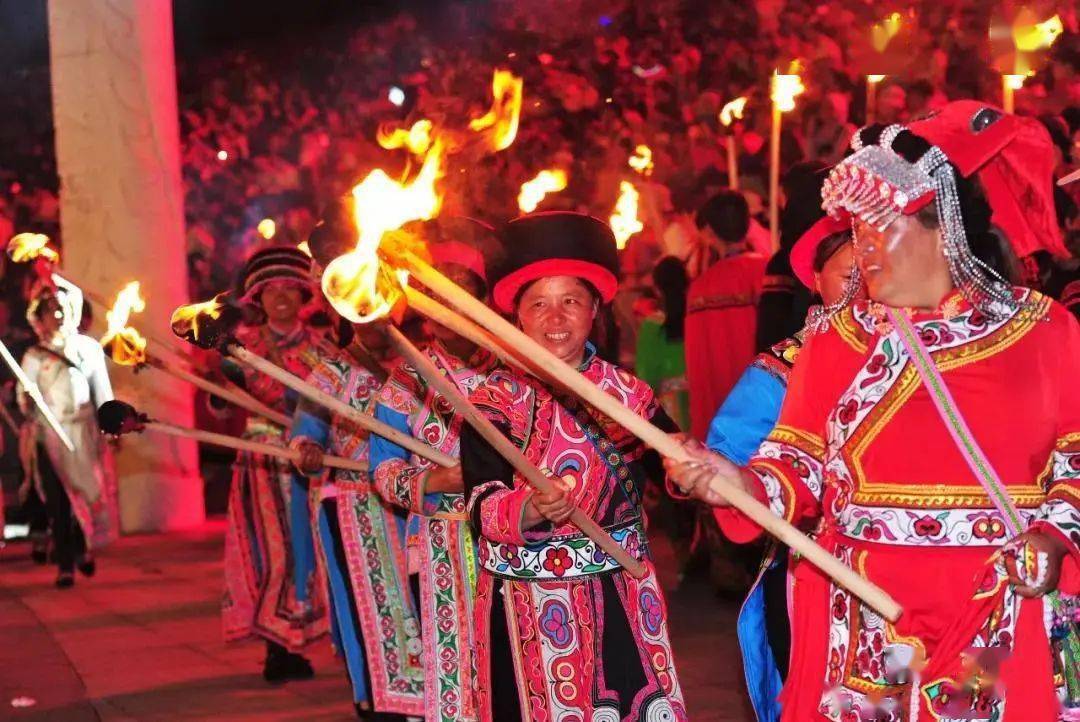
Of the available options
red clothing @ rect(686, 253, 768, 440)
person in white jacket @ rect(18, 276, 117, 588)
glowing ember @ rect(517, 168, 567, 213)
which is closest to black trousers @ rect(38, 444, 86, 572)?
person in white jacket @ rect(18, 276, 117, 588)

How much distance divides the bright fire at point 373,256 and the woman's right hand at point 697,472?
0.63 meters

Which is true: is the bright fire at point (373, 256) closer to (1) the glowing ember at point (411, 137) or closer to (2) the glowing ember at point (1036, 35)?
(1) the glowing ember at point (411, 137)

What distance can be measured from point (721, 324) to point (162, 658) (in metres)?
3.47

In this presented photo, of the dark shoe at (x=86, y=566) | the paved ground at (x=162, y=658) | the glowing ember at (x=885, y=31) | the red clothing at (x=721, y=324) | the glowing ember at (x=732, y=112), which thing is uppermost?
the glowing ember at (x=885, y=31)

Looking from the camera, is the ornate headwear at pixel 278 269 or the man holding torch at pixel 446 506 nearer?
the man holding torch at pixel 446 506

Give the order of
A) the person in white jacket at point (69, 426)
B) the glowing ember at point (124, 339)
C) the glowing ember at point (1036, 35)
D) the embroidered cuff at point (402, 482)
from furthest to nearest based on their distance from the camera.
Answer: the person in white jacket at point (69, 426) < the glowing ember at point (1036, 35) < the glowing ember at point (124, 339) < the embroidered cuff at point (402, 482)

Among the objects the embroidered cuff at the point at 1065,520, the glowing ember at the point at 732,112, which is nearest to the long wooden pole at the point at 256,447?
the embroidered cuff at the point at 1065,520

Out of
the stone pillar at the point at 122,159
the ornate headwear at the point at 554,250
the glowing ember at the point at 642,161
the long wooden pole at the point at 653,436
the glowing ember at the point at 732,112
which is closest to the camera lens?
the long wooden pole at the point at 653,436

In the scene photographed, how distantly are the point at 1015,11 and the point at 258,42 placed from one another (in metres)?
14.5

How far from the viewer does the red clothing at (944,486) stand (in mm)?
3193

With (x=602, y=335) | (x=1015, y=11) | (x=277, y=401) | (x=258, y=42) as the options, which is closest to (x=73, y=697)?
(x=277, y=401)

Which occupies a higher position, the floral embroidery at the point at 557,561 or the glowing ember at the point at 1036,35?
the glowing ember at the point at 1036,35

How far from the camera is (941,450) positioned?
321cm

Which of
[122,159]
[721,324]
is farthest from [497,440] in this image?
[122,159]
